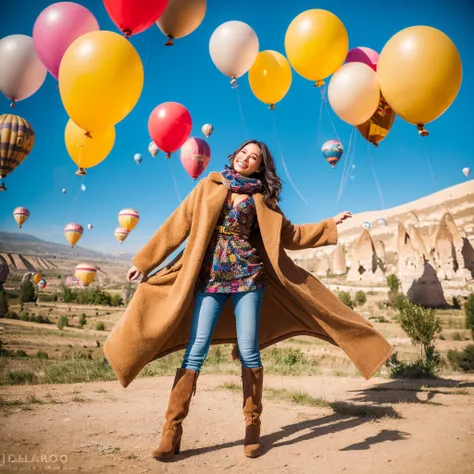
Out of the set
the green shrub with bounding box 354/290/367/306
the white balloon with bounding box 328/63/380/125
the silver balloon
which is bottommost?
the green shrub with bounding box 354/290/367/306

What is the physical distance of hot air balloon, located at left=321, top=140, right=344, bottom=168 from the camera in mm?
12766

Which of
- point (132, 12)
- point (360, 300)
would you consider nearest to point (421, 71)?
point (132, 12)

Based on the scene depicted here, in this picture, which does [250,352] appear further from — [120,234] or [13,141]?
[120,234]

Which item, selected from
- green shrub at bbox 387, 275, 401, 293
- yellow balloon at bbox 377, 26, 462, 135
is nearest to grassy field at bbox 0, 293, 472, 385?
green shrub at bbox 387, 275, 401, 293

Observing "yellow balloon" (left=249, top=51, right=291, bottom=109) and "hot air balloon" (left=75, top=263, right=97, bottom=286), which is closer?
"yellow balloon" (left=249, top=51, right=291, bottom=109)

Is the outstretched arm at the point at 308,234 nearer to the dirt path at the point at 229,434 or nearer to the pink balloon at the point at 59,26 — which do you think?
the dirt path at the point at 229,434

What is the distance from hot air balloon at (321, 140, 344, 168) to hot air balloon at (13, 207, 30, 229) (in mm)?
21837

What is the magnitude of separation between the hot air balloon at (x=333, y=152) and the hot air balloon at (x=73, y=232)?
62.7 ft

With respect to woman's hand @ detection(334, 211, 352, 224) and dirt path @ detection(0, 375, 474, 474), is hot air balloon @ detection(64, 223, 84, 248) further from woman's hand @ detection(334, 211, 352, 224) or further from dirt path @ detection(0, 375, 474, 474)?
woman's hand @ detection(334, 211, 352, 224)

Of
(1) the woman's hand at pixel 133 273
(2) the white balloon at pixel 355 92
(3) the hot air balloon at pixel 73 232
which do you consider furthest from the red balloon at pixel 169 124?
(3) the hot air balloon at pixel 73 232

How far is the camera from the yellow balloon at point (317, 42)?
5793 millimetres

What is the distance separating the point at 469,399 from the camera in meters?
4.36

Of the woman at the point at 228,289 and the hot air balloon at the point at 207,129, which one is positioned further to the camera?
the hot air balloon at the point at 207,129

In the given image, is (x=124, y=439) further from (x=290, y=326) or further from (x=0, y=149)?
(x=0, y=149)
